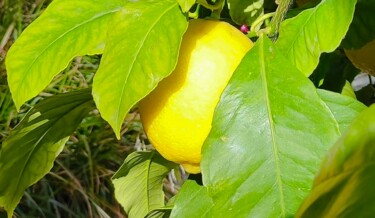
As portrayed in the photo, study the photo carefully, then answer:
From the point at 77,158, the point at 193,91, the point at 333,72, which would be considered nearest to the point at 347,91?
the point at 333,72

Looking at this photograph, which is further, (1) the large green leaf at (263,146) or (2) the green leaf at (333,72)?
(2) the green leaf at (333,72)

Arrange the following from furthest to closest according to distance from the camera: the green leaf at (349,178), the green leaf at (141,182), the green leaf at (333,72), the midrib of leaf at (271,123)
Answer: the green leaf at (141,182) → the green leaf at (333,72) → the midrib of leaf at (271,123) → the green leaf at (349,178)

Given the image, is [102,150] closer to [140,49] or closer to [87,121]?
[87,121]

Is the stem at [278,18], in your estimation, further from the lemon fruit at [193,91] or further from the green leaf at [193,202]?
the green leaf at [193,202]

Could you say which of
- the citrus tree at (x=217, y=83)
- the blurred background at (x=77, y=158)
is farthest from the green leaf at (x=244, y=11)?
the blurred background at (x=77, y=158)

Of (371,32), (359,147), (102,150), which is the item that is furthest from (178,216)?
(102,150)

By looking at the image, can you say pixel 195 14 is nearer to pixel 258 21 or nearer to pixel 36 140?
pixel 258 21

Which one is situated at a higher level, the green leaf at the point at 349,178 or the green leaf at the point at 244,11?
the green leaf at the point at 349,178
